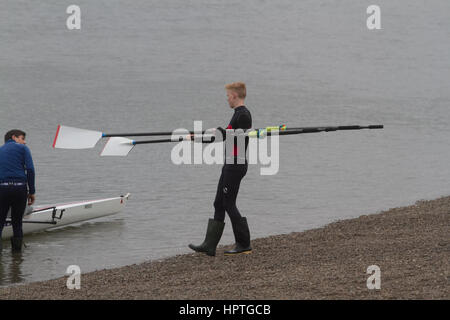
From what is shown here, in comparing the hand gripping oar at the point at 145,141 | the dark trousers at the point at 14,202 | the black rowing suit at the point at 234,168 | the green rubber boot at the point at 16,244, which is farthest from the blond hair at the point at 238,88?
→ the green rubber boot at the point at 16,244

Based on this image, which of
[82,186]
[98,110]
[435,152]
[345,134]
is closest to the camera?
[82,186]

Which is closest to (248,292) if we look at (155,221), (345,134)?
(155,221)

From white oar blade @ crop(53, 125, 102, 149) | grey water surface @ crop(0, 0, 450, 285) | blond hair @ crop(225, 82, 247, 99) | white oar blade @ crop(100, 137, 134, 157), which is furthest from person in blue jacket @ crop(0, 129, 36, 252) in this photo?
blond hair @ crop(225, 82, 247, 99)

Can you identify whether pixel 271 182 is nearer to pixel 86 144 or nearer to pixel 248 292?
pixel 86 144

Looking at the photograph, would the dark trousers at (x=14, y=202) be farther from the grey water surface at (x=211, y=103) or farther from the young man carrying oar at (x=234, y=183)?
the young man carrying oar at (x=234, y=183)

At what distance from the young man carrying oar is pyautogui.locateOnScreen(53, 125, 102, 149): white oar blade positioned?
204 centimetres

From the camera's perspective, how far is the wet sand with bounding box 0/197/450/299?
7242mm

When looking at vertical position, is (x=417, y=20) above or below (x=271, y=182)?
above

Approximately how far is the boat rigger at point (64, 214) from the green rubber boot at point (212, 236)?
4437 millimetres

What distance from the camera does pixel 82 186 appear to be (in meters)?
20.4

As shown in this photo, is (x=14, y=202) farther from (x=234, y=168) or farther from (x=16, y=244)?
(x=234, y=168)

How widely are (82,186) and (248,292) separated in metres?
13.7

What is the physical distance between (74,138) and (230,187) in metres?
2.51

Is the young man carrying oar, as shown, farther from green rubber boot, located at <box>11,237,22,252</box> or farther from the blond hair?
green rubber boot, located at <box>11,237,22,252</box>
